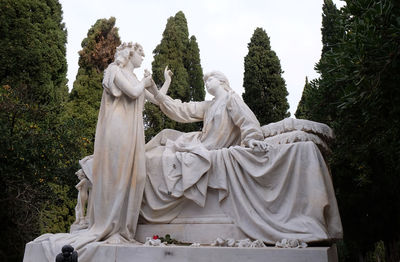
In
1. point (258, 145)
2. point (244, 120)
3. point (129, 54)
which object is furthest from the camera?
point (129, 54)

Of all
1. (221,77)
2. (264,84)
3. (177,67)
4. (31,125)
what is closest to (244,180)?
(221,77)

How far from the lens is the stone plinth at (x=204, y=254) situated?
4.29 m

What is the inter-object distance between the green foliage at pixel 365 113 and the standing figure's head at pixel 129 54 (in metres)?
2.69

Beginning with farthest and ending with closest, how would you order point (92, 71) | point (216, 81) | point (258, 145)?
point (92, 71), point (216, 81), point (258, 145)

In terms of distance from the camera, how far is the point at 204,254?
15.0 ft

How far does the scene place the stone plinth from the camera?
429 cm

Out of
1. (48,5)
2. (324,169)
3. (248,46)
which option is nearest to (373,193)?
Answer: (324,169)

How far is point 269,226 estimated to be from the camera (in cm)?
487

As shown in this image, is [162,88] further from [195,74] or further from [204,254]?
[195,74]

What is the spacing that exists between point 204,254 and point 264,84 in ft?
41.2

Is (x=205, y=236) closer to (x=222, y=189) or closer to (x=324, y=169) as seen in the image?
(x=222, y=189)

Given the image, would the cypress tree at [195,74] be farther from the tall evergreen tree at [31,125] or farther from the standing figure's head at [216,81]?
the standing figure's head at [216,81]

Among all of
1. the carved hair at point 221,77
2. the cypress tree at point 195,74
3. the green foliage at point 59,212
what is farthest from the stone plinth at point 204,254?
the cypress tree at point 195,74

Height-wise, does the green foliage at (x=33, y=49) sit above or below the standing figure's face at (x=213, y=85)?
above
